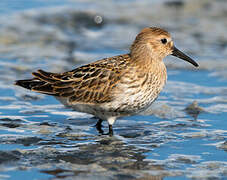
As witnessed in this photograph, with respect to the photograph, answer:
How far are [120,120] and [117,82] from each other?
4.05ft

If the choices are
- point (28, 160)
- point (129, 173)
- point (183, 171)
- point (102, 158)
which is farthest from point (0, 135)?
point (183, 171)

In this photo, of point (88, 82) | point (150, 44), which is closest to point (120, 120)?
point (88, 82)

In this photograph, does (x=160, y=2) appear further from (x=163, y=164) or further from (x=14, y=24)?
(x=163, y=164)

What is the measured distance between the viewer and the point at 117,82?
862cm

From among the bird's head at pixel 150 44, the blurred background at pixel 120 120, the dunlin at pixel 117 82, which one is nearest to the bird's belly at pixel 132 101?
the dunlin at pixel 117 82

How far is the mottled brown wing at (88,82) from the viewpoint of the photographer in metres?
8.70

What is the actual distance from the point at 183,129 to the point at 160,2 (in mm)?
9094

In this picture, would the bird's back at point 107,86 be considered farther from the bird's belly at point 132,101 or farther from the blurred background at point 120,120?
the blurred background at point 120,120

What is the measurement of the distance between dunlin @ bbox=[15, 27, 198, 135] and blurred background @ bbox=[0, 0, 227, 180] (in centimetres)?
49

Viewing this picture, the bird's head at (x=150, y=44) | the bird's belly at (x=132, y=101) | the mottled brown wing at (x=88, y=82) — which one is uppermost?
the bird's head at (x=150, y=44)

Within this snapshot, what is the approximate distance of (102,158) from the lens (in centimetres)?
758

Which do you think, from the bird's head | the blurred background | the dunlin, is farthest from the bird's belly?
the bird's head

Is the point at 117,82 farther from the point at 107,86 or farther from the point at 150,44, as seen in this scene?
the point at 150,44

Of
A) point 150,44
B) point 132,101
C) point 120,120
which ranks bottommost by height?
point 120,120
